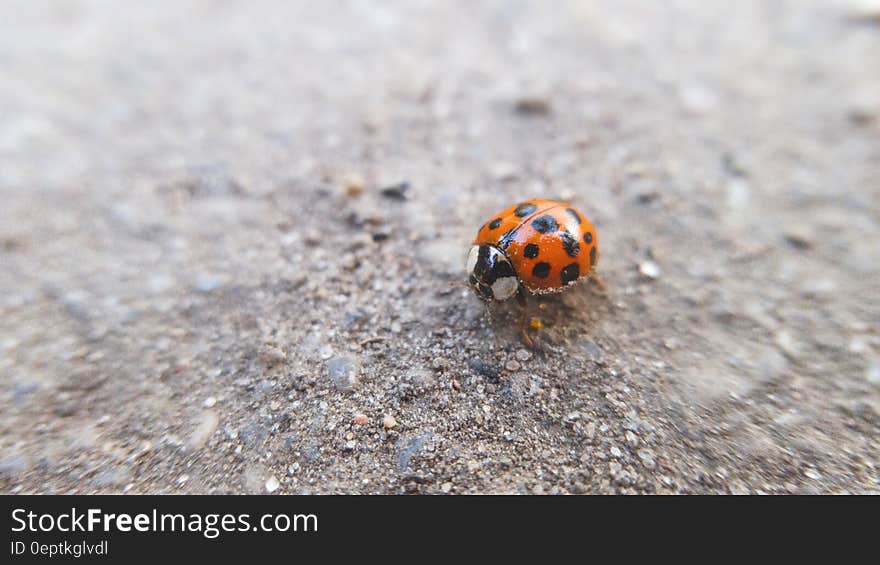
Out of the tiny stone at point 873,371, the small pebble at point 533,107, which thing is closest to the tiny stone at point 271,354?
the small pebble at point 533,107

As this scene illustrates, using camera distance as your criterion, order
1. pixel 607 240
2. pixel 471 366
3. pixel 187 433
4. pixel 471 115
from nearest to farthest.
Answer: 1. pixel 187 433
2. pixel 471 366
3. pixel 607 240
4. pixel 471 115

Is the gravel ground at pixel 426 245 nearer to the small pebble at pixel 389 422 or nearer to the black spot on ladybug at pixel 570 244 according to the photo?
the small pebble at pixel 389 422

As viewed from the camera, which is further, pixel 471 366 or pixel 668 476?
pixel 471 366

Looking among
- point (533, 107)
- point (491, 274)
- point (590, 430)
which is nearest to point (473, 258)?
point (491, 274)

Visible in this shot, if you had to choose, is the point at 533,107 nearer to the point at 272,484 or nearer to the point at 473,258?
the point at 473,258

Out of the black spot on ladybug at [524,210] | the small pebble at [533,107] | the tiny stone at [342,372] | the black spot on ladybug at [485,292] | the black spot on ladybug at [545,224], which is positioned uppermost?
the small pebble at [533,107]

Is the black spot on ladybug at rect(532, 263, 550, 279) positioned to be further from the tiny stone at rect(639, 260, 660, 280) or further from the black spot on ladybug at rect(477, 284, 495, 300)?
the tiny stone at rect(639, 260, 660, 280)
